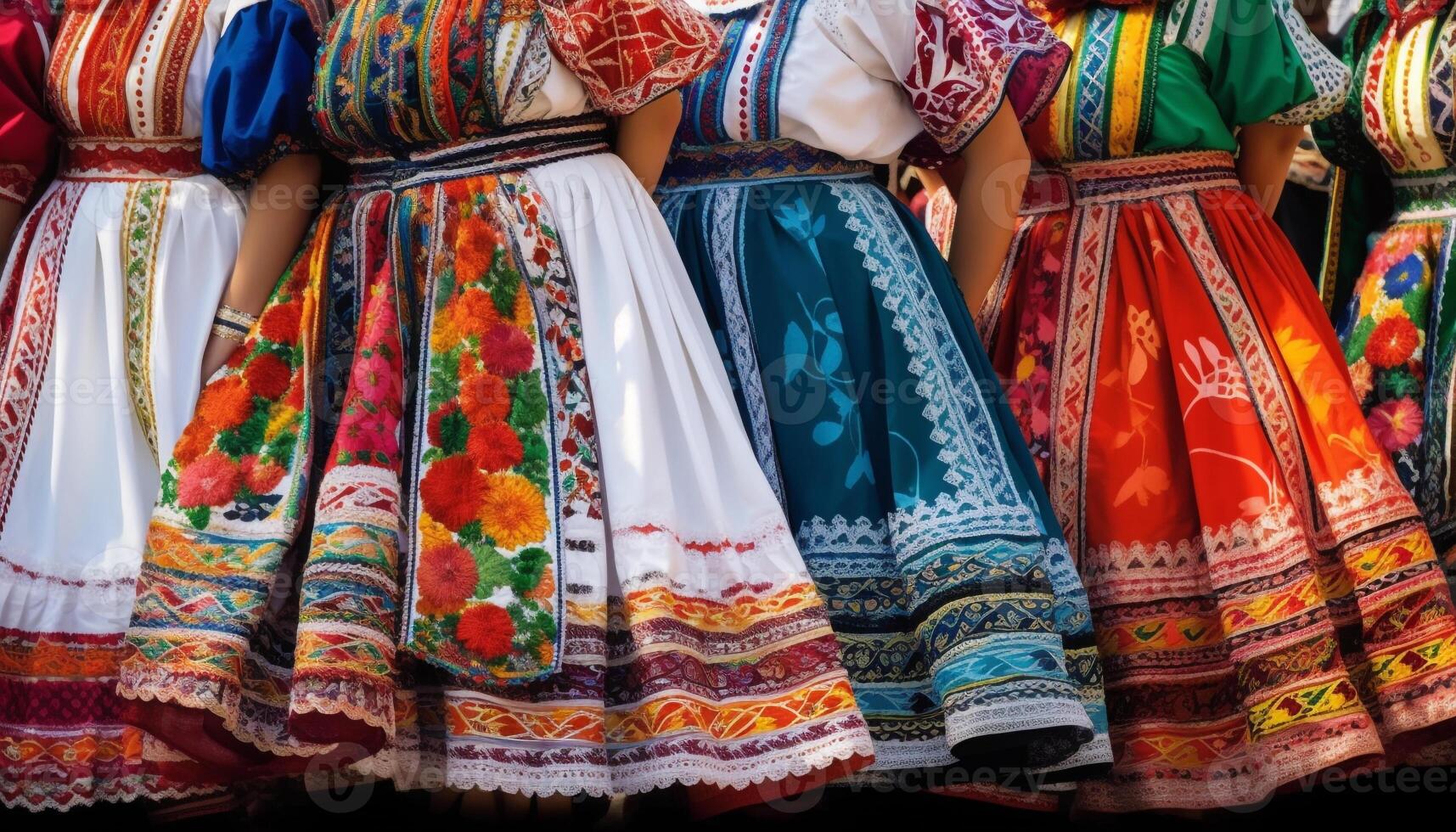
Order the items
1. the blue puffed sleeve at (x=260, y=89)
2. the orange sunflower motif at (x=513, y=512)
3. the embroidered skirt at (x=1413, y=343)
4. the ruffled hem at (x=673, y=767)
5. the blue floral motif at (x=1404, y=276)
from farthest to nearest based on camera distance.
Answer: the blue floral motif at (x=1404, y=276) < the embroidered skirt at (x=1413, y=343) < the blue puffed sleeve at (x=260, y=89) < the orange sunflower motif at (x=513, y=512) < the ruffled hem at (x=673, y=767)

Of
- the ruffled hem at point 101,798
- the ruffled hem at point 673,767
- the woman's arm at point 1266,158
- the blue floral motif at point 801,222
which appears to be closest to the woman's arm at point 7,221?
the ruffled hem at point 101,798

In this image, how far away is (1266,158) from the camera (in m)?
3.44

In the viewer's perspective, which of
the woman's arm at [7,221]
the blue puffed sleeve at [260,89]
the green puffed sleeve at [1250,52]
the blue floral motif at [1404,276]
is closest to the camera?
the blue puffed sleeve at [260,89]

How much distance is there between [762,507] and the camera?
264cm

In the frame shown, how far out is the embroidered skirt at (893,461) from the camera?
2594 mm

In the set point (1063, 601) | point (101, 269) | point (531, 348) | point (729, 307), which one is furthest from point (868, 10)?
point (101, 269)

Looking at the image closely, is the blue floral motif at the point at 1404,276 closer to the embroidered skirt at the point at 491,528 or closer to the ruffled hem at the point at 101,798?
the embroidered skirt at the point at 491,528

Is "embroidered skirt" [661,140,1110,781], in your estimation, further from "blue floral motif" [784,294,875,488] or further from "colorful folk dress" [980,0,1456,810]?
"colorful folk dress" [980,0,1456,810]

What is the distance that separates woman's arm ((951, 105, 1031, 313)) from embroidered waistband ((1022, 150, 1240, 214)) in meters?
0.21

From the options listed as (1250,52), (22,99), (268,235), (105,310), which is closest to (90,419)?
(105,310)

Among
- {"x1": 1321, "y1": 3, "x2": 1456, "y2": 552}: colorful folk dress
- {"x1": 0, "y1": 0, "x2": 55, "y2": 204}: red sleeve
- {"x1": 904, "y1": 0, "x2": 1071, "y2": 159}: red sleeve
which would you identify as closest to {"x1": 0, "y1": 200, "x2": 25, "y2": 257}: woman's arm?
{"x1": 0, "y1": 0, "x2": 55, "y2": 204}: red sleeve

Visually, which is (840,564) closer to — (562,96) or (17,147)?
(562,96)

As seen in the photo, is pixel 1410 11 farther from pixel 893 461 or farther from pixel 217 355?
pixel 217 355

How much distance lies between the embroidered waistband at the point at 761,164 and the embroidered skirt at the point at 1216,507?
0.55 metres
